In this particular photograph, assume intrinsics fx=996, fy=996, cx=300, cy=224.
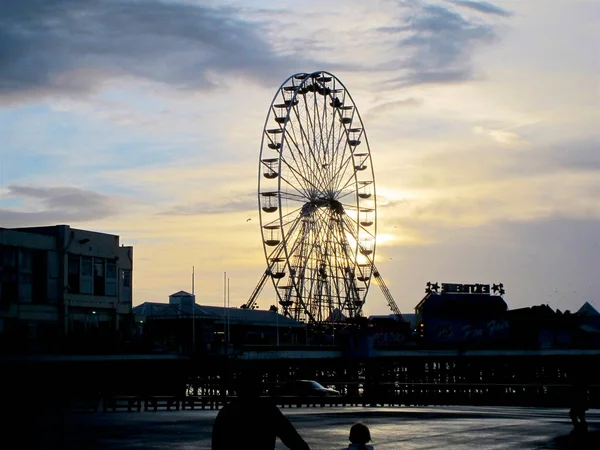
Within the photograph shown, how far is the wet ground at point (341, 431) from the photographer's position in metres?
22.1

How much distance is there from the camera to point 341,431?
26172 mm

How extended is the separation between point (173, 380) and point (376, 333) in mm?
43274

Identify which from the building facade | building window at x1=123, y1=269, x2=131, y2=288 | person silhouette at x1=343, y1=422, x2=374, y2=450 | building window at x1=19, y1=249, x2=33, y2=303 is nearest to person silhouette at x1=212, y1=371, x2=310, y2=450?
person silhouette at x1=343, y1=422, x2=374, y2=450

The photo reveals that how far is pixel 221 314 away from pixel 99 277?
29.9 m

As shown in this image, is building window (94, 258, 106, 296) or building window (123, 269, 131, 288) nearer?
building window (94, 258, 106, 296)

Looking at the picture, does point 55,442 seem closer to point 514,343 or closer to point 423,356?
point 423,356

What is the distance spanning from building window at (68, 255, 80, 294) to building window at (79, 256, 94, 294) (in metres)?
0.42

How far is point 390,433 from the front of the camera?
25562 millimetres

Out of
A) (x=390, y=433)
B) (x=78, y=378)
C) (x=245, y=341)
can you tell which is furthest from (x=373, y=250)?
(x=390, y=433)

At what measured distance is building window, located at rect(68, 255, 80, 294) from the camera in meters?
55.8

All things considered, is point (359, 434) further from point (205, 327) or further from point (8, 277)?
point (205, 327)

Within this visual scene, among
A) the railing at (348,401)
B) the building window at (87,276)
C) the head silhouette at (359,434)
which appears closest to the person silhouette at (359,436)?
the head silhouette at (359,434)

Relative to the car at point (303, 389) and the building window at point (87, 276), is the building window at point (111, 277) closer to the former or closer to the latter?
the building window at point (87, 276)

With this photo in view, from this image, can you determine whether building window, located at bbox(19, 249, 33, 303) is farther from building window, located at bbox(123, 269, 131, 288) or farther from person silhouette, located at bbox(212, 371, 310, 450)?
person silhouette, located at bbox(212, 371, 310, 450)
